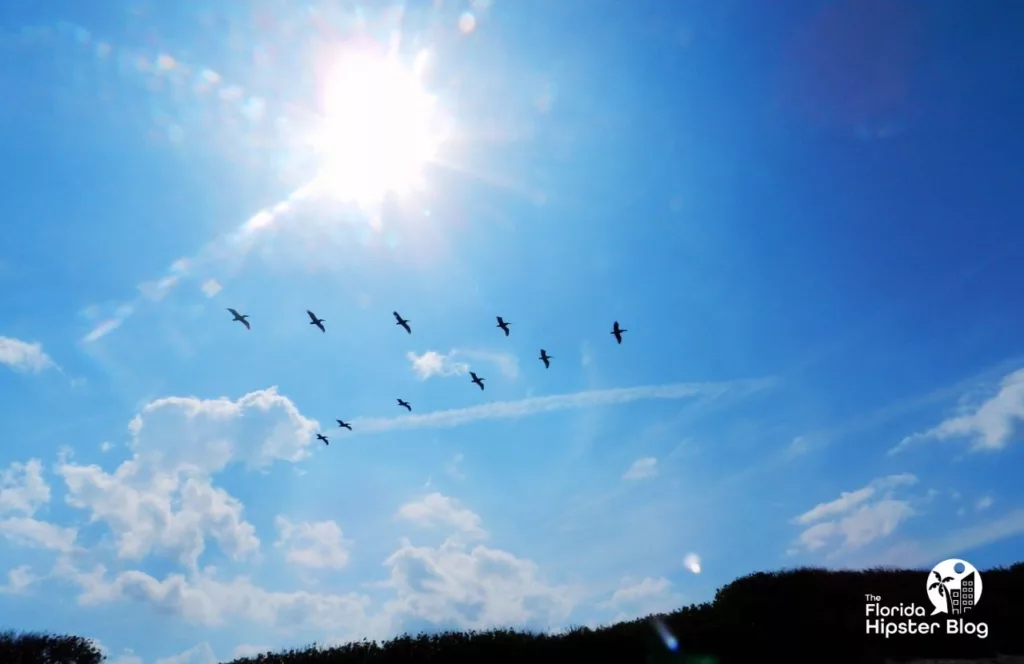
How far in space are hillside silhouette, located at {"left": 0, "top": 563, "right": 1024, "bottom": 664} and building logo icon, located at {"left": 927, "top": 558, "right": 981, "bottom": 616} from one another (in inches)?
12.5

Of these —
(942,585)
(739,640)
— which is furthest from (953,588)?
(739,640)

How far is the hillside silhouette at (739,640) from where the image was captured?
797 inches

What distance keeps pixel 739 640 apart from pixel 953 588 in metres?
9.93

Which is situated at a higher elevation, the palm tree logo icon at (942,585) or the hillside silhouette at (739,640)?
the palm tree logo icon at (942,585)

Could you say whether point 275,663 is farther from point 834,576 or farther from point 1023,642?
point 1023,642

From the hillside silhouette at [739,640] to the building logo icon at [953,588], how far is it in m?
0.32

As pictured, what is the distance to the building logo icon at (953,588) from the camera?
2353cm

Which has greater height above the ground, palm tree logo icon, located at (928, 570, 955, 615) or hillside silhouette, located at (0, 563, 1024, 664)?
palm tree logo icon, located at (928, 570, 955, 615)

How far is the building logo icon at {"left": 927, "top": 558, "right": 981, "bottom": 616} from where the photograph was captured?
23531 millimetres

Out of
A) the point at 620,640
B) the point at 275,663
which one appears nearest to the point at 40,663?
the point at 275,663

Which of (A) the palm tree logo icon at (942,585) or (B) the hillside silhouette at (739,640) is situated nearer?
(B) the hillside silhouette at (739,640)

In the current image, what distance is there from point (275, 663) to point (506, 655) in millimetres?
7933

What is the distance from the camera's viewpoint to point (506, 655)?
20031mm

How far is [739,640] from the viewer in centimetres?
2106
